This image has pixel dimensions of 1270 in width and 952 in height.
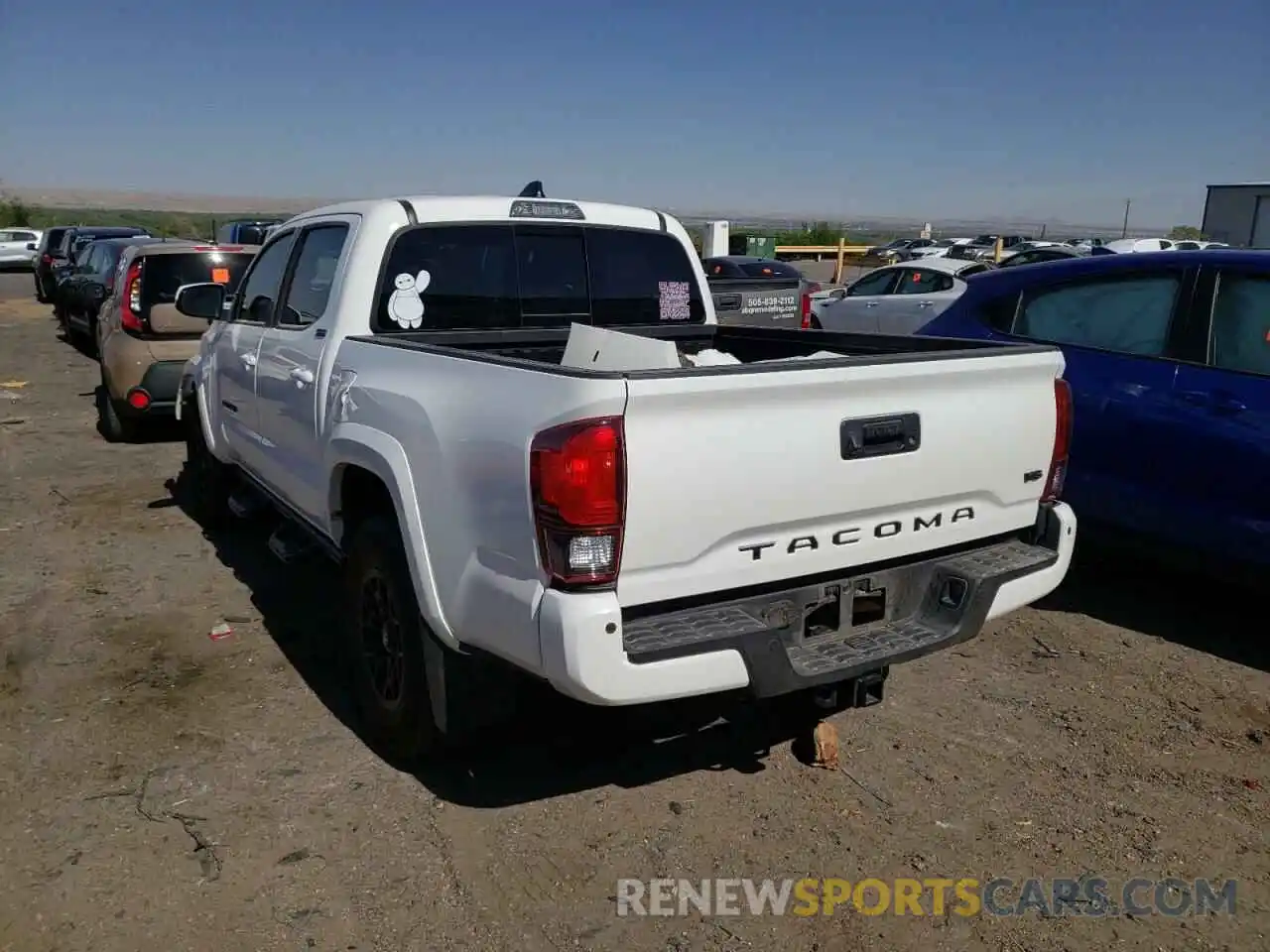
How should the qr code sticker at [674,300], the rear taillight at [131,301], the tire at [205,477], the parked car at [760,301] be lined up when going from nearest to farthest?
1. the qr code sticker at [674,300]
2. the tire at [205,477]
3. the rear taillight at [131,301]
4. the parked car at [760,301]

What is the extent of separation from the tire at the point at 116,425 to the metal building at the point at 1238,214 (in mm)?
39896

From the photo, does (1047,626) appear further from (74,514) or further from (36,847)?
(74,514)

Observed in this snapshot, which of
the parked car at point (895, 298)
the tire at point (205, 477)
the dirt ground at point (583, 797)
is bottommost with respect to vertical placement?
the dirt ground at point (583, 797)

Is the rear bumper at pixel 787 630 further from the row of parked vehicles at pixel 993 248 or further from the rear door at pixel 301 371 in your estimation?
the row of parked vehicles at pixel 993 248

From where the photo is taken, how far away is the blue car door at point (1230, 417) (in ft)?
14.9

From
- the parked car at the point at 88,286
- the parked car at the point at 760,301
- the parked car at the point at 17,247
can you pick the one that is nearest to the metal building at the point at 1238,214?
the parked car at the point at 760,301

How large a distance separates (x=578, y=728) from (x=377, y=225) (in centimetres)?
213

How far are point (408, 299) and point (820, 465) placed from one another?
6.52ft

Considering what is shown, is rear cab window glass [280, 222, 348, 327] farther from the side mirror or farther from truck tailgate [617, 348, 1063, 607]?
truck tailgate [617, 348, 1063, 607]

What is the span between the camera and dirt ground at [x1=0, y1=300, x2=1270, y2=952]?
2865mm

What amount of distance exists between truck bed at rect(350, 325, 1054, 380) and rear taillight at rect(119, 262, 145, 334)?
5.75 meters

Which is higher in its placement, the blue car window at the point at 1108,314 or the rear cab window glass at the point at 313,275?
the rear cab window glass at the point at 313,275

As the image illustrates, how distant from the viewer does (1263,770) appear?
3730 mm

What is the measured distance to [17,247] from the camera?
39.2m
